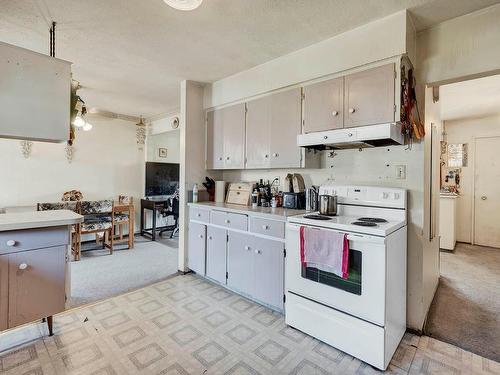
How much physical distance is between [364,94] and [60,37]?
8.93 feet

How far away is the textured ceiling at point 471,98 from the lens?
336cm

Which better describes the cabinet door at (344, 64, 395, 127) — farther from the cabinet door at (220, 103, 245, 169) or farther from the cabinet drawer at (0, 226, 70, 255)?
the cabinet drawer at (0, 226, 70, 255)

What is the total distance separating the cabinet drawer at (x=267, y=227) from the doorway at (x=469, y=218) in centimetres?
145

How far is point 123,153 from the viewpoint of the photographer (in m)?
5.49

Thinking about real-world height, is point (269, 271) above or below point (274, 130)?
below

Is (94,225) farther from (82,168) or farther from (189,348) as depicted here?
(189,348)

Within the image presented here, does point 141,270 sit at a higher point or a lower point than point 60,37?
lower

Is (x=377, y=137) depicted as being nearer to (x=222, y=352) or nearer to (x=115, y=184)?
(x=222, y=352)

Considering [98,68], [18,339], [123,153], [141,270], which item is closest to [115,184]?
[123,153]

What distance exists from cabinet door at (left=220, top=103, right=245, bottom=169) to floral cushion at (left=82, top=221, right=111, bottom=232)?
2499mm

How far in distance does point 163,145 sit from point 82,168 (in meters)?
1.70

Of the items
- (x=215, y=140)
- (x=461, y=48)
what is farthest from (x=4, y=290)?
(x=461, y=48)

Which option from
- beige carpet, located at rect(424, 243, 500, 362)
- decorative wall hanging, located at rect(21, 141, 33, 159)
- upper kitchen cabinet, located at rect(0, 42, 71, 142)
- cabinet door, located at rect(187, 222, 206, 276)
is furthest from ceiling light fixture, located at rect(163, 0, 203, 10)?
decorative wall hanging, located at rect(21, 141, 33, 159)

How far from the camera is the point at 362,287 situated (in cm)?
178
